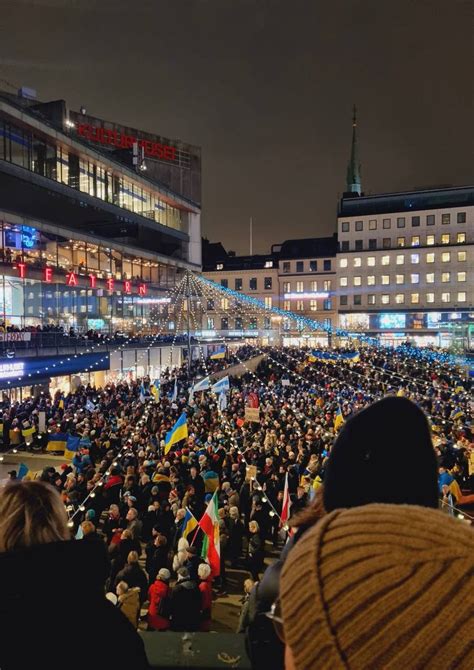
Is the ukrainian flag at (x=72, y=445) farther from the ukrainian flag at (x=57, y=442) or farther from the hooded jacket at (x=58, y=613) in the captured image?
the hooded jacket at (x=58, y=613)

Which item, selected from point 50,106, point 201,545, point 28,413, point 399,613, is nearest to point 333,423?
point 201,545

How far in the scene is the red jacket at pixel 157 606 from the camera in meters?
6.27

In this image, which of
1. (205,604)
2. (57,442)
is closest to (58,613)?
(205,604)

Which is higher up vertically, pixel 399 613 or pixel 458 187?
pixel 458 187

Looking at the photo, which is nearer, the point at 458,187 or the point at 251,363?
the point at 251,363

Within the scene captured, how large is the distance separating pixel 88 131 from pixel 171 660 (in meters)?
51.3

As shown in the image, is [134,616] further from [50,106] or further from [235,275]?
[235,275]

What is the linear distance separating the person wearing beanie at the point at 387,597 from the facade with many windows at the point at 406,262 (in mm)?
65700

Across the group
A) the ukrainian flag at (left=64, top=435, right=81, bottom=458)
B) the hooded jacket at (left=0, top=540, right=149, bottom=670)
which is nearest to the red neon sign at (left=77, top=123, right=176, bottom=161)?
the ukrainian flag at (left=64, top=435, right=81, bottom=458)

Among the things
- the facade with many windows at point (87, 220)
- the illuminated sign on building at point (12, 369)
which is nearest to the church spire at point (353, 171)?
the facade with many windows at point (87, 220)

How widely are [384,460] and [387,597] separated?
0.81 meters

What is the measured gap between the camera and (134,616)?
237 inches

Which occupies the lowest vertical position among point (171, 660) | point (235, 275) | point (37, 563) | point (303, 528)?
point (171, 660)

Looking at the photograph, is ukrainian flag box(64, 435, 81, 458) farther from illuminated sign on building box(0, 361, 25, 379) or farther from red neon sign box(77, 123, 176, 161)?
red neon sign box(77, 123, 176, 161)
